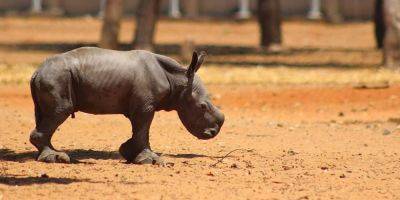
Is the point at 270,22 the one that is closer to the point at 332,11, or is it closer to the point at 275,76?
the point at 275,76

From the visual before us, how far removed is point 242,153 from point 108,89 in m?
2.04

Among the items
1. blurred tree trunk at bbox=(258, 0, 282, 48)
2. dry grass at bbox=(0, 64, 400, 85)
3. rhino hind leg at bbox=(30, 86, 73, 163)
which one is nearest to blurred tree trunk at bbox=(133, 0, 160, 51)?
dry grass at bbox=(0, 64, 400, 85)

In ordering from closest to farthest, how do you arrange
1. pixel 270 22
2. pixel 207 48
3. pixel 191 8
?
pixel 270 22, pixel 207 48, pixel 191 8

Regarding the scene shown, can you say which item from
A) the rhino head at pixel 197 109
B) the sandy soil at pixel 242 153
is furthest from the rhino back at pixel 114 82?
the sandy soil at pixel 242 153

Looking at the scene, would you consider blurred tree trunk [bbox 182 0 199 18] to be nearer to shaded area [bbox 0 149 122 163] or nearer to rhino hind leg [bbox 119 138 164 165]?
shaded area [bbox 0 149 122 163]

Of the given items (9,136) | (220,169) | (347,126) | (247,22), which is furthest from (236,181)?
(247,22)

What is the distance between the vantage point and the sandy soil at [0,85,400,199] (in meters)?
9.44

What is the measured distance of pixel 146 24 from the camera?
26.8 m

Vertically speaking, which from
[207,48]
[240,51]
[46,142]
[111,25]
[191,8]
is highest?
[46,142]

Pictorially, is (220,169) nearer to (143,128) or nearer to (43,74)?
(143,128)

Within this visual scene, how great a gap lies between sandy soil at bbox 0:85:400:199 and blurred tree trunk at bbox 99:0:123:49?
870 centimetres

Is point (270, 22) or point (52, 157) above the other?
point (52, 157)

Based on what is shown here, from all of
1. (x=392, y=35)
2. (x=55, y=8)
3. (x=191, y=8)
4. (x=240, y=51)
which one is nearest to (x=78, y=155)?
(x=392, y=35)

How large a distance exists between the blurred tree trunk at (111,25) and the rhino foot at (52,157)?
16.6 meters
